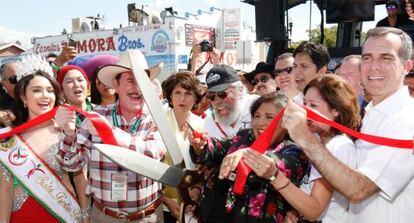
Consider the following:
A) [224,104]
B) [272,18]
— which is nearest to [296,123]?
[224,104]

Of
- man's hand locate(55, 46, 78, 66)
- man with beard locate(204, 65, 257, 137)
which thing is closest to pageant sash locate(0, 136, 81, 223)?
man with beard locate(204, 65, 257, 137)

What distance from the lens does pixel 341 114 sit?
2.14 m

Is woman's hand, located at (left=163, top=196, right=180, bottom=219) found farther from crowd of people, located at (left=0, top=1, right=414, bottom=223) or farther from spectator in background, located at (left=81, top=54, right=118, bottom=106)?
spectator in background, located at (left=81, top=54, right=118, bottom=106)

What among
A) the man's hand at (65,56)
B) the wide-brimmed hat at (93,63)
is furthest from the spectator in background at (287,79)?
the man's hand at (65,56)

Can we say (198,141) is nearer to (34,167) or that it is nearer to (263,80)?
(34,167)

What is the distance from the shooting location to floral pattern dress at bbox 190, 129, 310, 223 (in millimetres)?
2059

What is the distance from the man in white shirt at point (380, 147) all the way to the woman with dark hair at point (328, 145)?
77 millimetres

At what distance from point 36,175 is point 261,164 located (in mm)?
1482

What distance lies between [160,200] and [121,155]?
2.97 feet

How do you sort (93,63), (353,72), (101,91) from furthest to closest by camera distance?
1. (353,72)
2. (93,63)
3. (101,91)

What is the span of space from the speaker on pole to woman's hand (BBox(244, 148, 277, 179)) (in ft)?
18.9

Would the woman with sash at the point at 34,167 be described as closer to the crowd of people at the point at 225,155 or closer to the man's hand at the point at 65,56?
the crowd of people at the point at 225,155

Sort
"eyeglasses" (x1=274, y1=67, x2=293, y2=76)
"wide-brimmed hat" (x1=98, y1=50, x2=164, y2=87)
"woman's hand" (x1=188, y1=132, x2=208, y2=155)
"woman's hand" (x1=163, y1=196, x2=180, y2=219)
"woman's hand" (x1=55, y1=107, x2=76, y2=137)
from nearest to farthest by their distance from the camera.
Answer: "woman's hand" (x1=188, y1=132, x2=208, y2=155) → "woman's hand" (x1=55, y1=107, x2=76, y2=137) → "wide-brimmed hat" (x1=98, y1=50, x2=164, y2=87) → "woman's hand" (x1=163, y1=196, x2=180, y2=219) → "eyeglasses" (x1=274, y1=67, x2=293, y2=76)

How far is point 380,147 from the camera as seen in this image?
1.82 metres
